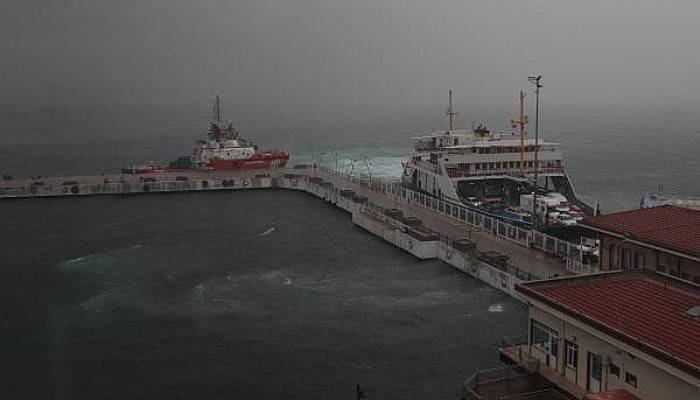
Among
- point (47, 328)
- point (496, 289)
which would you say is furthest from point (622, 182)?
point (47, 328)

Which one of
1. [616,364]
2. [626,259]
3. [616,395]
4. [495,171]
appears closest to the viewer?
[616,395]

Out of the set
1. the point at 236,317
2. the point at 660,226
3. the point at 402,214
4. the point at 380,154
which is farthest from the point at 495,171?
the point at 380,154

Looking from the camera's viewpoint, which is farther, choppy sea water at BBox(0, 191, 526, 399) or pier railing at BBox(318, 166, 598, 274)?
pier railing at BBox(318, 166, 598, 274)

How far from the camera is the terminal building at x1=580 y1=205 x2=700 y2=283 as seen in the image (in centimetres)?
2316

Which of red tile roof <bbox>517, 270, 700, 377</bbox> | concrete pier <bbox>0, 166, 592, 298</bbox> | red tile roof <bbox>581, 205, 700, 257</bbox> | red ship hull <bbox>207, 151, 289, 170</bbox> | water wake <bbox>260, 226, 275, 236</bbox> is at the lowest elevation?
water wake <bbox>260, 226, 275, 236</bbox>

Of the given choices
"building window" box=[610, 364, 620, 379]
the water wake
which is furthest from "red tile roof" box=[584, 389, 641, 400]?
the water wake

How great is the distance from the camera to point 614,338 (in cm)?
1572

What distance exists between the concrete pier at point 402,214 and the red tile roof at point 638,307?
16.1 metres

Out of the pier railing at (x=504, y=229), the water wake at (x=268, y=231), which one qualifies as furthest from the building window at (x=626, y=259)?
the water wake at (x=268, y=231)

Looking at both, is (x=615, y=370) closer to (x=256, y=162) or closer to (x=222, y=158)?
(x=256, y=162)

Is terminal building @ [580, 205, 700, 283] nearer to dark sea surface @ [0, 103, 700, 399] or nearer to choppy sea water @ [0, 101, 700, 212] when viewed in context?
dark sea surface @ [0, 103, 700, 399]

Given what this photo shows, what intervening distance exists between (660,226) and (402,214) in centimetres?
3066

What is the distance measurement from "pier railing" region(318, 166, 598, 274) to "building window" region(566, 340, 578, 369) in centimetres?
1759

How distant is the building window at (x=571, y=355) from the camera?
17.5 meters
